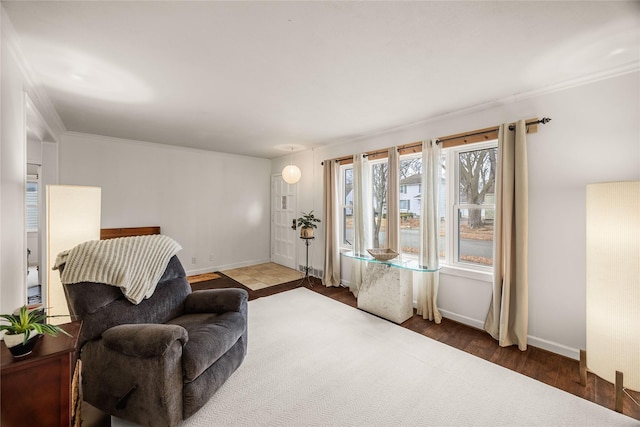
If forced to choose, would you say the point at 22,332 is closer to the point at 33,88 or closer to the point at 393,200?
the point at 33,88

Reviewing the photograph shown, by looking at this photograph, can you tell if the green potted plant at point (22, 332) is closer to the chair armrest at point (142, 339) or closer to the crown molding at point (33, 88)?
the chair armrest at point (142, 339)

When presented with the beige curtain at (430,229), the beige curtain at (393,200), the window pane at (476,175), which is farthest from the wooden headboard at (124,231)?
the window pane at (476,175)

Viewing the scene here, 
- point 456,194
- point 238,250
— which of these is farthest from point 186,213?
point 456,194

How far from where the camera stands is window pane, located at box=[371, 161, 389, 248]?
3916 mm

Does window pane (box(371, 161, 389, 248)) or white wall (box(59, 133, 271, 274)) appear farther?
white wall (box(59, 133, 271, 274))

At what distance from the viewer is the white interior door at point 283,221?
542 centimetres

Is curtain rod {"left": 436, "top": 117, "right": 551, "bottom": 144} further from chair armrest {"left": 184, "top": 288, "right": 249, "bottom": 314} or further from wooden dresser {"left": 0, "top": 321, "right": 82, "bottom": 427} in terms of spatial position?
wooden dresser {"left": 0, "top": 321, "right": 82, "bottom": 427}

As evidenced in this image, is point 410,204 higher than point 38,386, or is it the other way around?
point 410,204

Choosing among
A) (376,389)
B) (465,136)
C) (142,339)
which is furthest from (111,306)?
(465,136)

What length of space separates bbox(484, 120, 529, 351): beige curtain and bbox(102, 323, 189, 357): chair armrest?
110 inches

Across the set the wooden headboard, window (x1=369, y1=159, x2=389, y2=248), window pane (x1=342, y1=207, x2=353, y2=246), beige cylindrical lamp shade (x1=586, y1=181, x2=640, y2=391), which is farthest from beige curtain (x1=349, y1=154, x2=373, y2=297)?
the wooden headboard

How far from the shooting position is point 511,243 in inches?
101

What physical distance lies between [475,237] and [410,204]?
2.91 ft

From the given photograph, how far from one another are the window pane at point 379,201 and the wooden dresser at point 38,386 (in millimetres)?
3401
